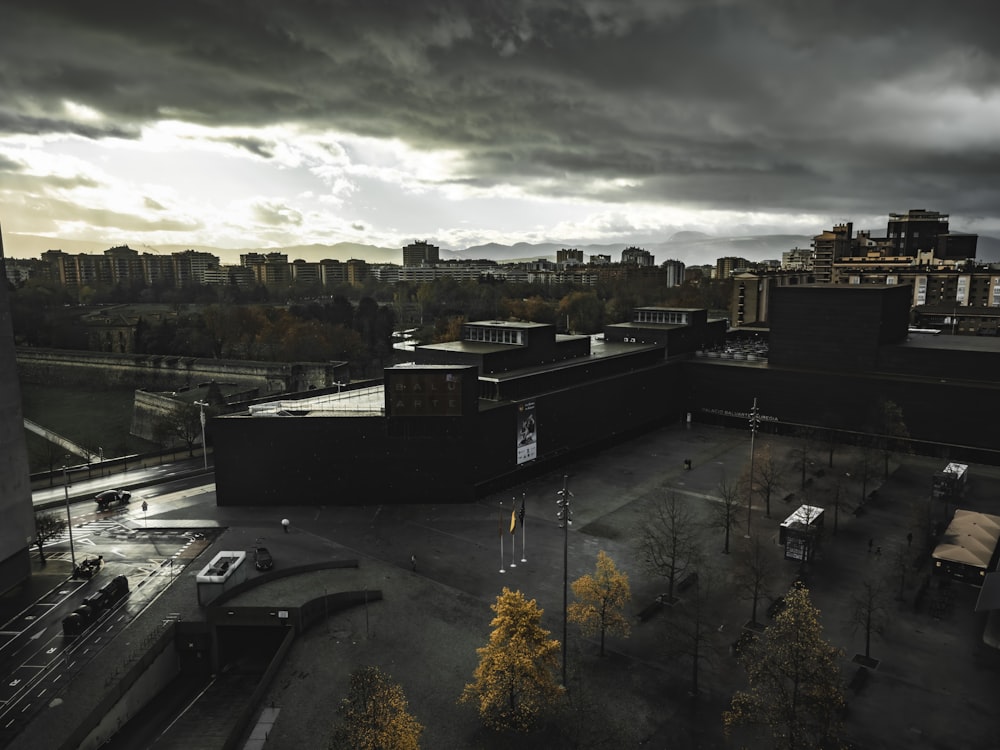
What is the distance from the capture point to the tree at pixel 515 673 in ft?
88.1

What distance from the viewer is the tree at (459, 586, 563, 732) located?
88.1ft

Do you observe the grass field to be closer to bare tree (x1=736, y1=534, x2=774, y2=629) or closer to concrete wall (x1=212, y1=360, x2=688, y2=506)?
concrete wall (x1=212, y1=360, x2=688, y2=506)

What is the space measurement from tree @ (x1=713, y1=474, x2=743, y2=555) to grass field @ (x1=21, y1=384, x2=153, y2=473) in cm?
7116

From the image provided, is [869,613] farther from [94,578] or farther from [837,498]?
[94,578]

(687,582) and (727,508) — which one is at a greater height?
(727,508)

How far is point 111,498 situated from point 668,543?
49002 mm

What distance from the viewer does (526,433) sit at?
5947cm

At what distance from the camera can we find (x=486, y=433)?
5528cm

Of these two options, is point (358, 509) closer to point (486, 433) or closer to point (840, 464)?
point (486, 433)

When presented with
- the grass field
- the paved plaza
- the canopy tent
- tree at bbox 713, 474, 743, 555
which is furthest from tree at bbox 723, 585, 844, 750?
the grass field

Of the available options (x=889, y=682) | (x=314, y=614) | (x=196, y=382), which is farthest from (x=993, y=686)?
(x=196, y=382)

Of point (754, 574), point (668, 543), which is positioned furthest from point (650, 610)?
point (668, 543)

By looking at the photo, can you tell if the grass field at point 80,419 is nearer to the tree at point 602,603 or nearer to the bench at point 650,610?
the tree at point 602,603

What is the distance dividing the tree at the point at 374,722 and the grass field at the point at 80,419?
6341 centimetres
